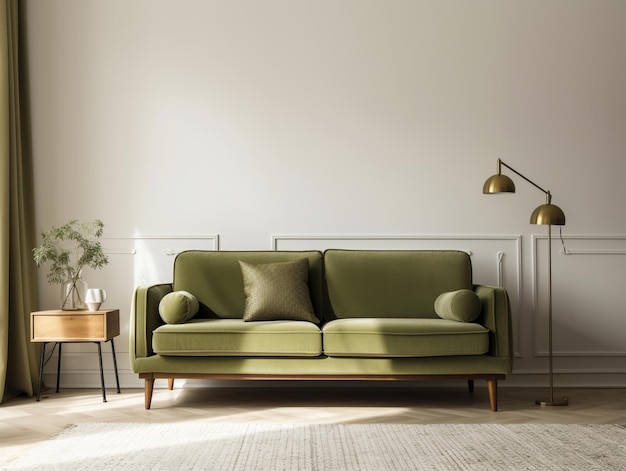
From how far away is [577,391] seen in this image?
15.1 ft

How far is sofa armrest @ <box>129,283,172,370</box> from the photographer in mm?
3953

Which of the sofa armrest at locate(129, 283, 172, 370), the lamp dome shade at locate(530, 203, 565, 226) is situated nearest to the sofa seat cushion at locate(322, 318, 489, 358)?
the lamp dome shade at locate(530, 203, 565, 226)

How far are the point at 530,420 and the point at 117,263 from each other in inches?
111

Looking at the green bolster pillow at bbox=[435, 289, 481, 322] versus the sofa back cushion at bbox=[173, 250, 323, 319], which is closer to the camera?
the green bolster pillow at bbox=[435, 289, 481, 322]

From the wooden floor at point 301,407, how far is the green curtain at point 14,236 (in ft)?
0.82

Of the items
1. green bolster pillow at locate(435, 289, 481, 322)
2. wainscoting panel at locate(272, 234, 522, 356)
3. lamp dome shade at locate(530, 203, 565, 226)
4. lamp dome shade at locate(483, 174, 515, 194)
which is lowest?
green bolster pillow at locate(435, 289, 481, 322)

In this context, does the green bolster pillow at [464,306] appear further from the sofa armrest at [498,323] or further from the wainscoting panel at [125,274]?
the wainscoting panel at [125,274]

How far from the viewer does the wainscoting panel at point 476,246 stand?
484 cm

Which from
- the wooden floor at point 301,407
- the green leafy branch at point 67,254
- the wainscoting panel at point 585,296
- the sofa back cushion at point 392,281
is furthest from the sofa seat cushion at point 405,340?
the green leafy branch at point 67,254

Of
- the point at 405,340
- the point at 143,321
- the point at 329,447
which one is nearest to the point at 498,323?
the point at 405,340

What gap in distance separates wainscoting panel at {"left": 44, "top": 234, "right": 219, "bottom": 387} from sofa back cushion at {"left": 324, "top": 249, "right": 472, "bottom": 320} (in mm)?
941

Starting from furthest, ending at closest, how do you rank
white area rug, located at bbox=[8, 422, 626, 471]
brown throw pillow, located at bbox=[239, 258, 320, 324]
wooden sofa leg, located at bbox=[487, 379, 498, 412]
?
brown throw pillow, located at bbox=[239, 258, 320, 324]
wooden sofa leg, located at bbox=[487, 379, 498, 412]
white area rug, located at bbox=[8, 422, 626, 471]

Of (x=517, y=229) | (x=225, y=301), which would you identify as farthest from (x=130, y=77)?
(x=517, y=229)

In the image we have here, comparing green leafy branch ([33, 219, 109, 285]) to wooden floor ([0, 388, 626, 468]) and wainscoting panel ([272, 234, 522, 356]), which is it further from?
wainscoting panel ([272, 234, 522, 356])
